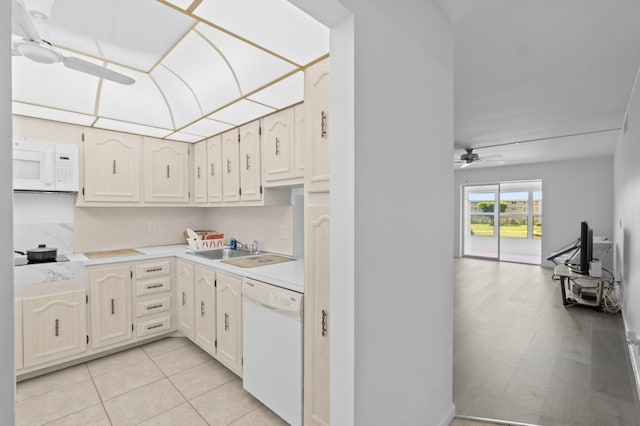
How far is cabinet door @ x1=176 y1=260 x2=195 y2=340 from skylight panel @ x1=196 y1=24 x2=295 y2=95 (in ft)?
6.04

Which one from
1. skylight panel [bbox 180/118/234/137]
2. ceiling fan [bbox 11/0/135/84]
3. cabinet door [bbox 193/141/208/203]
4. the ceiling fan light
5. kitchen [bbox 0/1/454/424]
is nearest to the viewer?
kitchen [bbox 0/1/454/424]

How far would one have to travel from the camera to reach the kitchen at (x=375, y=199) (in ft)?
3.95

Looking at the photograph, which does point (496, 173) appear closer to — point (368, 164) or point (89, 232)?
point (368, 164)

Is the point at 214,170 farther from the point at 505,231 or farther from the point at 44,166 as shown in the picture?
the point at 505,231

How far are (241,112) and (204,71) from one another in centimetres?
40

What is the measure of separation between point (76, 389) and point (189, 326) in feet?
2.98

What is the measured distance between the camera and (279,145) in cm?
245

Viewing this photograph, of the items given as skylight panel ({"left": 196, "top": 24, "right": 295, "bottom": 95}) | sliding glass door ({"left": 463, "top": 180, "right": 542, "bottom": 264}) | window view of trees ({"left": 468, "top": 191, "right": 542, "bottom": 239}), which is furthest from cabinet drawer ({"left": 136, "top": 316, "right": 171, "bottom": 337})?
window view of trees ({"left": 468, "top": 191, "right": 542, "bottom": 239})

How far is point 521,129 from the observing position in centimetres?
421

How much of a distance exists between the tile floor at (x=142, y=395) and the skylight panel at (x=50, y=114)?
225 cm

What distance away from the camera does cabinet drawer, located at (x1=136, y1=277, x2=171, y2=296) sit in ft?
9.72

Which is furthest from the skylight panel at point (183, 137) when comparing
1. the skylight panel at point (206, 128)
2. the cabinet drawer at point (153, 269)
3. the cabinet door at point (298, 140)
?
the cabinet door at point (298, 140)

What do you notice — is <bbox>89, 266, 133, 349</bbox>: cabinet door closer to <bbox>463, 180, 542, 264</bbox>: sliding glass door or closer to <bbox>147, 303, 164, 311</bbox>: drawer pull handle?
<bbox>147, 303, 164, 311</bbox>: drawer pull handle

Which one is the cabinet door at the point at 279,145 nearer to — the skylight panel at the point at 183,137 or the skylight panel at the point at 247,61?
the skylight panel at the point at 247,61
